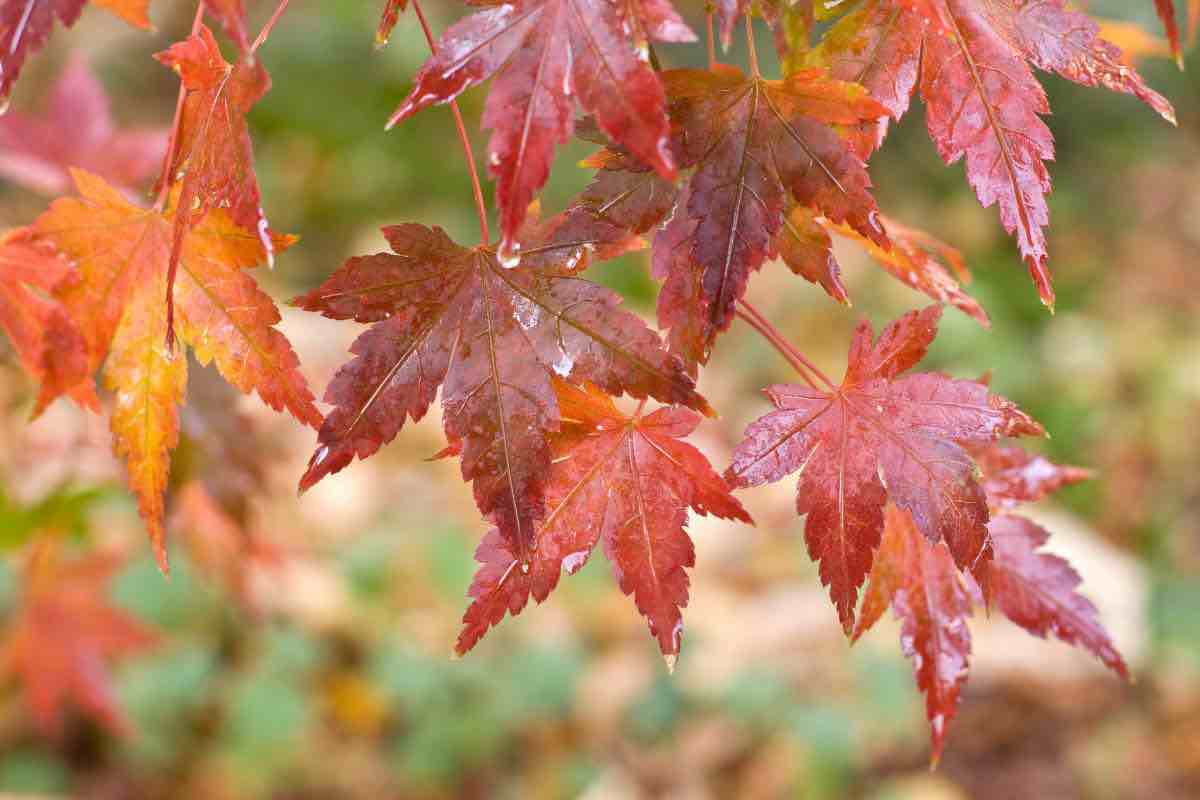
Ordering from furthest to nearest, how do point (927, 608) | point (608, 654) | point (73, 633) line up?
point (608, 654) → point (73, 633) → point (927, 608)

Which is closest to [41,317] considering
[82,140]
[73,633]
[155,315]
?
[155,315]

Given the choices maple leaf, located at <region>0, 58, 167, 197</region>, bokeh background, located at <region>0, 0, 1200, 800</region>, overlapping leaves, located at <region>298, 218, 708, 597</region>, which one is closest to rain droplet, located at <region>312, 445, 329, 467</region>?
overlapping leaves, located at <region>298, 218, 708, 597</region>

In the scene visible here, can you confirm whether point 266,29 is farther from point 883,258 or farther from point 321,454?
point 883,258

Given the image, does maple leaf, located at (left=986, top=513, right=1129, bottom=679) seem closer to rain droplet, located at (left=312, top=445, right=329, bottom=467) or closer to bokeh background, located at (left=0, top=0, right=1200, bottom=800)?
rain droplet, located at (left=312, top=445, right=329, bottom=467)

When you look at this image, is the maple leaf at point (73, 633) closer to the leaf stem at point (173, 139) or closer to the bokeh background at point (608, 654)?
the bokeh background at point (608, 654)

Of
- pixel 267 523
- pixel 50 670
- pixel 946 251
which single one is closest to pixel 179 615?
pixel 267 523

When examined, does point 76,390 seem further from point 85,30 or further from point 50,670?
point 85,30
